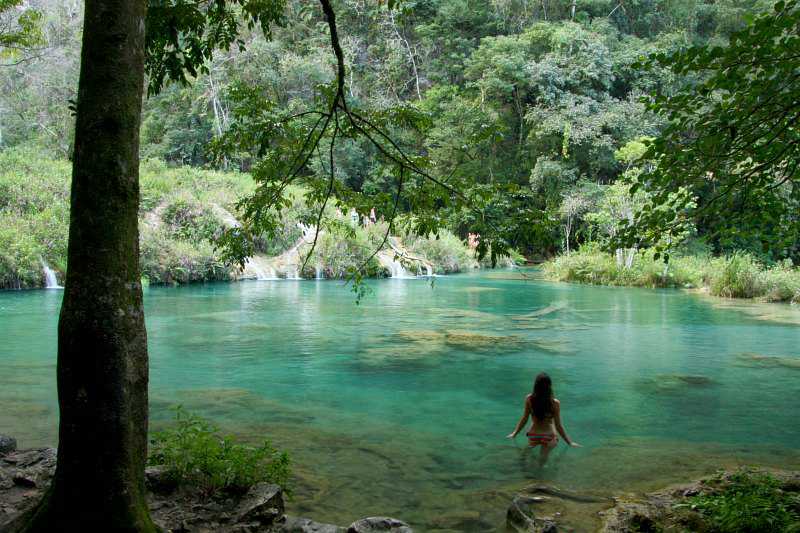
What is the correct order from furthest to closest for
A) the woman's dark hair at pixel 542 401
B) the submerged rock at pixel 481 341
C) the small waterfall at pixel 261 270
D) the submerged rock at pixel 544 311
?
the small waterfall at pixel 261 270, the submerged rock at pixel 544 311, the submerged rock at pixel 481 341, the woman's dark hair at pixel 542 401

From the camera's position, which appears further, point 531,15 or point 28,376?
point 531,15

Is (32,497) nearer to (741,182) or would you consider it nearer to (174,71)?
(174,71)

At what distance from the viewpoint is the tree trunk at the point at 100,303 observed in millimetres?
2574

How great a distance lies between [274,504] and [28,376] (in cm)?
691

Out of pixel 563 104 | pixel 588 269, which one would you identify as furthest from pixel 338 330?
pixel 563 104

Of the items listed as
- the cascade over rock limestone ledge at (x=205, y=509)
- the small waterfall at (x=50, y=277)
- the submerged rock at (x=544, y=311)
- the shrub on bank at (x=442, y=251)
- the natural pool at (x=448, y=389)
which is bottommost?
the natural pool at (x=448, y=389)

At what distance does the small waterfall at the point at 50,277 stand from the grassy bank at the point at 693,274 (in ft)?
55.7

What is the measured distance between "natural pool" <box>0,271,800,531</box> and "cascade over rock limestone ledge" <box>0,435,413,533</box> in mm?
849

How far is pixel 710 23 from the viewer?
37.6 metres

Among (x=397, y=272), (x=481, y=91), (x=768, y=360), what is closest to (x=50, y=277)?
(x=397, y=272)

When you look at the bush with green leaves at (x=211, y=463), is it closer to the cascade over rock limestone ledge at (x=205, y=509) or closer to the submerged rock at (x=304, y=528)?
the cascade over rock limestone ledge at (x=205, y=509)

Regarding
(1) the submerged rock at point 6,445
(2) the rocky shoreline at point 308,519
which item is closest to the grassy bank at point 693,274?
(2) the rocky shoreline at point 308,519

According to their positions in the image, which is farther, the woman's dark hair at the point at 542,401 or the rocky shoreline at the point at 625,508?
the woman's dark hair at the point at 542,401

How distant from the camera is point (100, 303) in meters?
2.58
